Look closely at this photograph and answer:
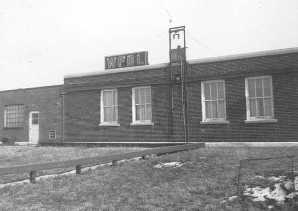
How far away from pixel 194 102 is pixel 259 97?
3489mm

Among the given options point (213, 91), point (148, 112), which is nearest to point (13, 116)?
point (148, 112)

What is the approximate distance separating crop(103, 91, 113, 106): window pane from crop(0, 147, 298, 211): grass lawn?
1114 centimetres

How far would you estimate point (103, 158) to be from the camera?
12.4 metres

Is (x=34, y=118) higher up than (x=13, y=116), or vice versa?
(x=13, y=116)

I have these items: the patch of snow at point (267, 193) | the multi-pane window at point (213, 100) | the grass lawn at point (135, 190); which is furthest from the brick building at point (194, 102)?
the patch of snow at point (267, 193)

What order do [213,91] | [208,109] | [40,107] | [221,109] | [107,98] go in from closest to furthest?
[221,109] < [213,91] < [208,109] < [107,98] < [40,107]

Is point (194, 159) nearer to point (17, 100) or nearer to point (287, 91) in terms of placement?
point (287, 91)

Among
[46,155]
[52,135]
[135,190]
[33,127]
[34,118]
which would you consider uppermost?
[34,118]

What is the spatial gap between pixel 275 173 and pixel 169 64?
13.4m

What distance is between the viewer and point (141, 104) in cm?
2200

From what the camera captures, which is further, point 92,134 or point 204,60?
point 92,134

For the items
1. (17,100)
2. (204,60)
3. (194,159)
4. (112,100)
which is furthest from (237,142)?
(17,100)

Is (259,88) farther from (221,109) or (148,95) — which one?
(148,95)

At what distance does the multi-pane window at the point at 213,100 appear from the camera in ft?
64.7
